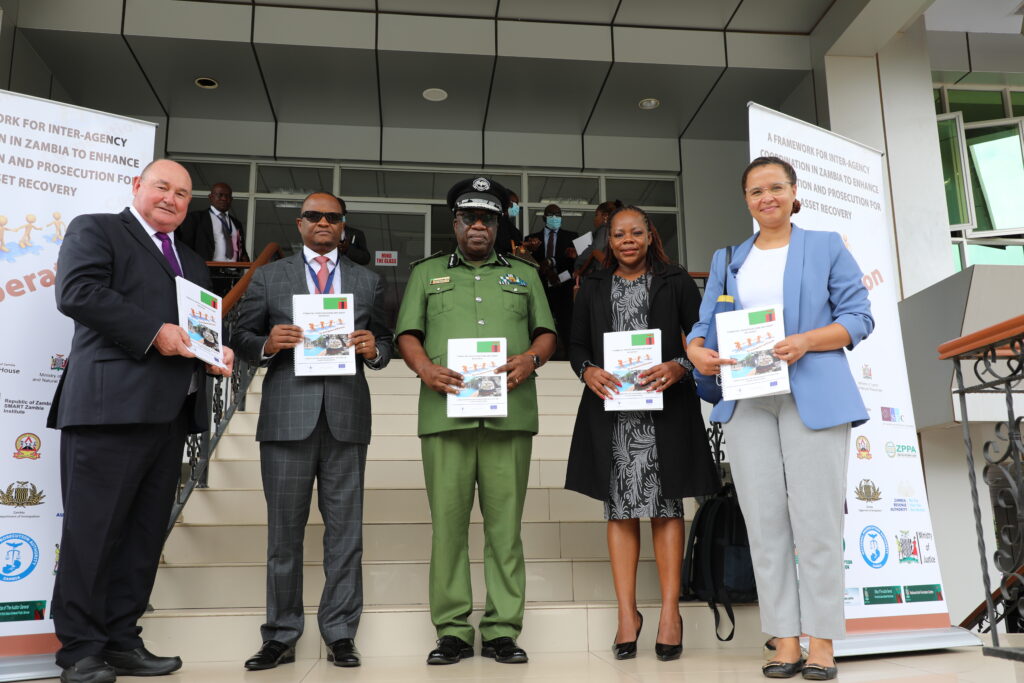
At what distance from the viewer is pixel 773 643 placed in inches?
117

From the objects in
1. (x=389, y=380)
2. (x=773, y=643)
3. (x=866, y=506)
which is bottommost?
(x=773, y=643)

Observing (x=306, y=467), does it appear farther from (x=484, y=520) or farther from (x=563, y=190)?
(x=563, y=190)

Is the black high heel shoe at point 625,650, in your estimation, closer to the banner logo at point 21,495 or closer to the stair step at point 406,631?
the stair step at point 406,631

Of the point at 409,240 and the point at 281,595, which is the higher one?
the point at 409,240

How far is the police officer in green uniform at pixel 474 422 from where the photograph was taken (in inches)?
123

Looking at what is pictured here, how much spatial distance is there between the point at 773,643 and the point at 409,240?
715 centimetres

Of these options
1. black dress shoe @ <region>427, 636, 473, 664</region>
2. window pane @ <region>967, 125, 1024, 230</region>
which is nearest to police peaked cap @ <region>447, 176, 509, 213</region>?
black dress shoe @ <region>427, 636, 473, 664</region>

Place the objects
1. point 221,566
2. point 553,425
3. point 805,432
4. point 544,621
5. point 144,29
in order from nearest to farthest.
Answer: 1. point 805,432
2. point 544,621
3. point 221,566
4. point 553,425
5. point 144,29

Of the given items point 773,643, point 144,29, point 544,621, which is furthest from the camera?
point 144,29

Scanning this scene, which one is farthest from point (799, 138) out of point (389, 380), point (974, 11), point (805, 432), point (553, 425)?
point (974, 11)

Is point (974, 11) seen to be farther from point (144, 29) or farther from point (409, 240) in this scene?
point (144, 29)

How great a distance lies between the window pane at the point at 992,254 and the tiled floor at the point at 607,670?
604 cm

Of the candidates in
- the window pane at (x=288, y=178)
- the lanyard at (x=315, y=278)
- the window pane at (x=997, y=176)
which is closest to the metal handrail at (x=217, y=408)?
the lanyard at (x=315, y=278)

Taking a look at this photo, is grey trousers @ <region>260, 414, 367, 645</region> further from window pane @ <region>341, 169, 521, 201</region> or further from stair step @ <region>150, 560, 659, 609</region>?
window pane @ <region>341, 169, 521, 201</region>
